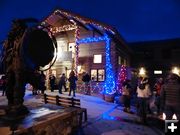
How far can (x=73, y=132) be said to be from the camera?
7.48 meters

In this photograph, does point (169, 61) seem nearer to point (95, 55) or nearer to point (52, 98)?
point (95, 55)

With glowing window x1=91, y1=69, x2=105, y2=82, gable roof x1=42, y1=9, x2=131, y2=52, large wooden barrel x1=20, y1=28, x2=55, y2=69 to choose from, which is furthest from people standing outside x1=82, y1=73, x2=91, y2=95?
large wooden barrel x1=20, y1=28, x2=55, y2=69

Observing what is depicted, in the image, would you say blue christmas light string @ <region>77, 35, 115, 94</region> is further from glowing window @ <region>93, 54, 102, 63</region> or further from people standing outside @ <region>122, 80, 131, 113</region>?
people standing outside @ <region>122, 80, 131, 113</region>

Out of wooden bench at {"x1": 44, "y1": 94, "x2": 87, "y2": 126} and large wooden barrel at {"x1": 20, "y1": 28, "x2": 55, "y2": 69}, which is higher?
large wooden barrel at {"x1": 20, "y1": 28, "x2": 55, "y2": 69}

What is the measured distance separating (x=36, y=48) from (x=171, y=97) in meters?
4.51

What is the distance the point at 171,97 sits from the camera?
738cm

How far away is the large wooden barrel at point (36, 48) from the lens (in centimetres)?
621

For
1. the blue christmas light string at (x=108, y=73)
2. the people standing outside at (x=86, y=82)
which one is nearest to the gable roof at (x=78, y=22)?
the blue christmas light string at (x=108, y=73)

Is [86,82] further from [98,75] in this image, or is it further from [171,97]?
[171,97]

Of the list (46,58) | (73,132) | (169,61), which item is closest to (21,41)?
(46,58)

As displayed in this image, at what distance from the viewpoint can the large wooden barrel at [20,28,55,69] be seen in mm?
6206

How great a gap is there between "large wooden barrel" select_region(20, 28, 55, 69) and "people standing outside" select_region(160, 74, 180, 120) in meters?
3.93

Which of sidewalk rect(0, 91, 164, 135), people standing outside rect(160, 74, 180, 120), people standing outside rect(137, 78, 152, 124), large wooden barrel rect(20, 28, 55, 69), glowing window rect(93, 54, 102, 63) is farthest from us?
glowing window rect(93, 54, 102, 63)

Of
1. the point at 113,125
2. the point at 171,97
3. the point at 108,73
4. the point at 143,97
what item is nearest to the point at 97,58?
the point at 108,73
